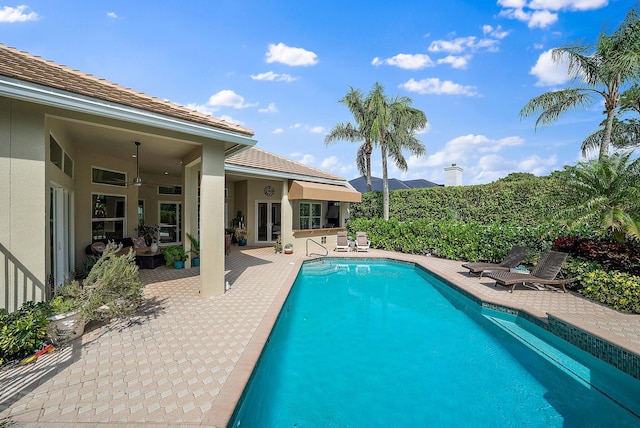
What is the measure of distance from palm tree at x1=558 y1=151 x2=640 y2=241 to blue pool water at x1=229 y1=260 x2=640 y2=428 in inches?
209

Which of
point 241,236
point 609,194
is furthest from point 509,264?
point 241,236

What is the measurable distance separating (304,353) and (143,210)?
19966 millimetres

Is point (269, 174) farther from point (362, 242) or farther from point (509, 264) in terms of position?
point (509, 264)

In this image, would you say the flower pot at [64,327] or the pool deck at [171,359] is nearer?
the pool deck at [171,359]

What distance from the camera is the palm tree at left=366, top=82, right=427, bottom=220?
Answer: 25.3 meters

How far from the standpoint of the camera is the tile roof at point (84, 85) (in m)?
6.59

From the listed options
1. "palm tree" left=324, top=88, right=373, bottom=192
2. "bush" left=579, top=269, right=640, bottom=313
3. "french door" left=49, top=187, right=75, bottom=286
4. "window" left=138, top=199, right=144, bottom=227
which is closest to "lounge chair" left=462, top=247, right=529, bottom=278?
"bush" left=579, top=269, right=640, bottom=313

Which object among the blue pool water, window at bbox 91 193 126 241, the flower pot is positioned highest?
window at bbox 91 193 126 241

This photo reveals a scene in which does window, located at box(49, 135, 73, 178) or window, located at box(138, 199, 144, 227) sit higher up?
window, located at box(49, 135, 73, 178)

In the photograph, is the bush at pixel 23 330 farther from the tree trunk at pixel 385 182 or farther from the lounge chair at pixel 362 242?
the tree trunk at pixel 385 182

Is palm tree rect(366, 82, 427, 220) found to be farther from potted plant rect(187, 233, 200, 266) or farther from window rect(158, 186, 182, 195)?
window rect(158, 186, 182, 195)

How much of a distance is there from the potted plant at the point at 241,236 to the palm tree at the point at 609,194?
21.4 metres

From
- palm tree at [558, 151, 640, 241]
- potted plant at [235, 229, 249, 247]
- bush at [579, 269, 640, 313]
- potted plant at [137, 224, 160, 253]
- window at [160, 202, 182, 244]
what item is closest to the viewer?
bush at [579, 269, 640, 313]

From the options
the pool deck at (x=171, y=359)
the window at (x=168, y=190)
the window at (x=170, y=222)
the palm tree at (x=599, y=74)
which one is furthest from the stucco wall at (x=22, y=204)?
the palm tree at (x=599, y=74)
